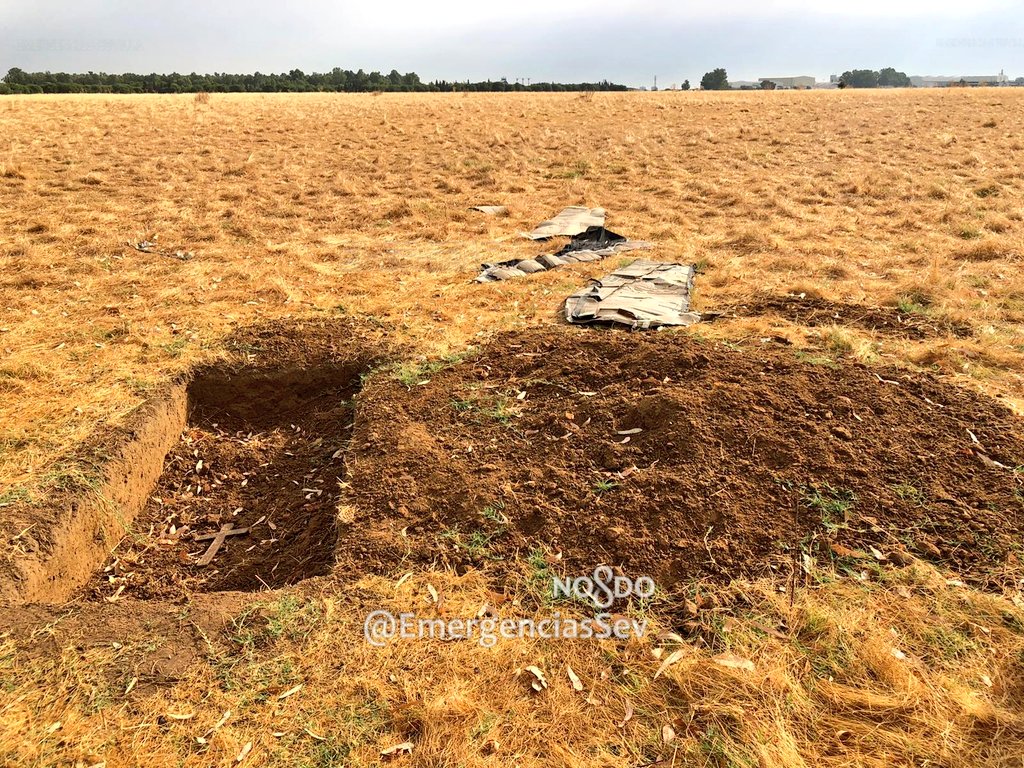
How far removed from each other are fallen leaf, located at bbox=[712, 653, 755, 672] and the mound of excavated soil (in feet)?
1.36

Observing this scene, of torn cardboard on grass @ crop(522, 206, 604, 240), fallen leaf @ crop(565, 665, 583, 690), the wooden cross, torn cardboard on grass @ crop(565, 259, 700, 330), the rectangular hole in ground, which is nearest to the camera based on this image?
fallen leaf @ crop(565, 665, 583, 690)

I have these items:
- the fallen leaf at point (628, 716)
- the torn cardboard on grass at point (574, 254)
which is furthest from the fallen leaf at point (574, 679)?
the torn cardboard on grass at point (574, 254)

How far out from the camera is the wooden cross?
3301mm

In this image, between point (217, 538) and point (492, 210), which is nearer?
point (217, 538)

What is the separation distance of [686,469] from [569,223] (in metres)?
5.95

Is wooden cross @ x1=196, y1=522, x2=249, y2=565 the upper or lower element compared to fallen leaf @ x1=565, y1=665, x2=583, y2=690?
lower

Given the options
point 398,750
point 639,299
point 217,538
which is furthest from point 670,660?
point 639,299

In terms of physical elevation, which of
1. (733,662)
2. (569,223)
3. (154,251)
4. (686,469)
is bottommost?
(733,662)

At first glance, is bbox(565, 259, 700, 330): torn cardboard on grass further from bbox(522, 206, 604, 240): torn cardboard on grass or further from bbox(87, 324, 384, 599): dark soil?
bbox(522, 206, 604, 240): torn cardboard on grass

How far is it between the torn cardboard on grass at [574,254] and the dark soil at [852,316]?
2.07m

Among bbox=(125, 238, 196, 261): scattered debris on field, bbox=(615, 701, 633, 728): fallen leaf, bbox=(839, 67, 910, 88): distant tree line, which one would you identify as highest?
bbox=(839, 67, 910, 88): distant tree line

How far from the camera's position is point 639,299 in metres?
5.34
